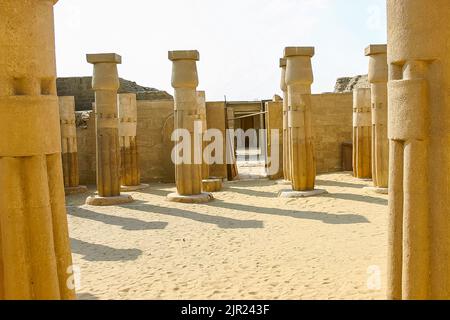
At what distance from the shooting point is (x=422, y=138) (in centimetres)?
379

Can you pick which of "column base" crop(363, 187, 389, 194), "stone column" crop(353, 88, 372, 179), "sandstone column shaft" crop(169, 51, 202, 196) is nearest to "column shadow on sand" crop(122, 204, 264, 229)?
"sandstone column shaft" crop(169, 51, 202, 196)

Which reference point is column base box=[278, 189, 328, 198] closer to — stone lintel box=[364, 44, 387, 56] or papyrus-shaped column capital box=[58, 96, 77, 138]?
stone lintel box=[364, 44, 387, 56]

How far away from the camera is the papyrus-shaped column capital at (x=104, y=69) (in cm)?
1234

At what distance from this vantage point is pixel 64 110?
1534cm

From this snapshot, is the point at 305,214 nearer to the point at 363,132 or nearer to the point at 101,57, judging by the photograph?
the point at 363,132

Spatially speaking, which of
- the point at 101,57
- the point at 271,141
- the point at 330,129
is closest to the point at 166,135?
the point at 271,141

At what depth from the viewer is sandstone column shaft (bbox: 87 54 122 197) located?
41.0 ft

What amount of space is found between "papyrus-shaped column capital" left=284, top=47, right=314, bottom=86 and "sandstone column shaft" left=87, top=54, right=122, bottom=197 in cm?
446

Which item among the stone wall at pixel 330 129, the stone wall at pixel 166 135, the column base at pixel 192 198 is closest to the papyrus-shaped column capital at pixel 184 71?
the column base at pixel 192 198

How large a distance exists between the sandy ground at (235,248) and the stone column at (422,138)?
1513 millimetres

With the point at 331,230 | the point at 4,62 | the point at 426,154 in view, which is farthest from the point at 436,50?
the point at 331,230

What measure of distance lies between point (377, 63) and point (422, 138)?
887cm
